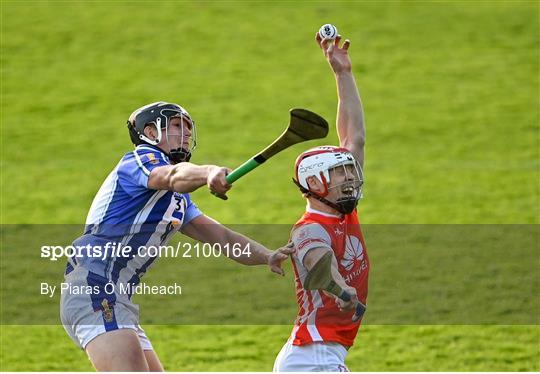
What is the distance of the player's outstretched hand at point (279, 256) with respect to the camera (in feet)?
22.4

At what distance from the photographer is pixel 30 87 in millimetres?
23203

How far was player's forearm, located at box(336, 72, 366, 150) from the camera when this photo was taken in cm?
759

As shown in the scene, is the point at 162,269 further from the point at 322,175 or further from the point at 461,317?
the point at 322,175

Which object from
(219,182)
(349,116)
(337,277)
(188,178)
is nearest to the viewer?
(219,182)

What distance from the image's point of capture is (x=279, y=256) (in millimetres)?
6922

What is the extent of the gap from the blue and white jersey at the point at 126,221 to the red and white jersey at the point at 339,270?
3.21 feet

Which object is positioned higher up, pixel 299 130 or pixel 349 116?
pixel 349 116

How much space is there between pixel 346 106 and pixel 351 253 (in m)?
1.16

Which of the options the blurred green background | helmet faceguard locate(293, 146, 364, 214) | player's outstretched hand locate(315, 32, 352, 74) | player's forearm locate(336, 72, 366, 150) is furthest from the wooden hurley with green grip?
the blurred green background

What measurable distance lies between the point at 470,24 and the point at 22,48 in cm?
978

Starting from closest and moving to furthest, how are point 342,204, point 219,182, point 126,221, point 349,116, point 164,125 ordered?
point 219,182 < point 342,204 < point 126,221 < point 164,125 < point 349,116

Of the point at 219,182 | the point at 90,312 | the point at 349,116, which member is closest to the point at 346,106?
the point at 349,116

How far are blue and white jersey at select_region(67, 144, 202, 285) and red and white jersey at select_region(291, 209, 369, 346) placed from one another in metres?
0.98

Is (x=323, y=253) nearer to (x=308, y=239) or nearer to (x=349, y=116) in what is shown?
(x=308, y=239)
